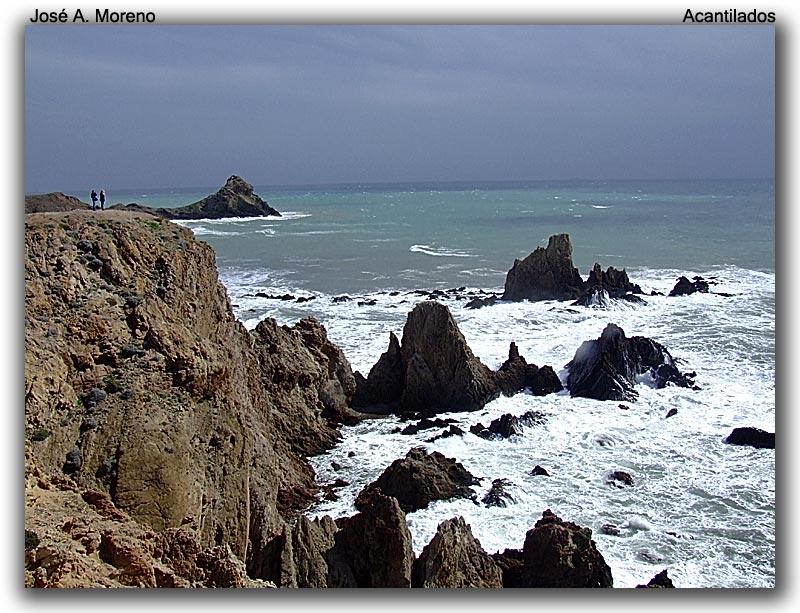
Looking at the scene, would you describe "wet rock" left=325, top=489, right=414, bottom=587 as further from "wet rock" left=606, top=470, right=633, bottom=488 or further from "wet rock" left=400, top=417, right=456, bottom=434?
"wet rock" left=400, top=417, right=456, bottom=434

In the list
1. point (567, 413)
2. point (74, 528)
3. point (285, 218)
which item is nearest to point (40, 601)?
point (74, 528)

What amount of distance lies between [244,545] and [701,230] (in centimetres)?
5985

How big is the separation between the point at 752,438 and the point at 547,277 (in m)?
19.0

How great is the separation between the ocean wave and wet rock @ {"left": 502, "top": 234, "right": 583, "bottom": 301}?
15.4 metres

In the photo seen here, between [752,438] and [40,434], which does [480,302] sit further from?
[40,434]

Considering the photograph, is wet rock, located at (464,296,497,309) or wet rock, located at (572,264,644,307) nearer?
wet rock, located at (464,296,497,309)

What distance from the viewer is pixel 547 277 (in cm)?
3431

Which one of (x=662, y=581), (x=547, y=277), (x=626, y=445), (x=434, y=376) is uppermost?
(x=547, y=277)

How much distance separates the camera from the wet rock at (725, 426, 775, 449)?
51.6 feet

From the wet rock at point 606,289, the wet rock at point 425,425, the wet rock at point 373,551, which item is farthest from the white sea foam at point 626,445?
the wet rock at point 373,551

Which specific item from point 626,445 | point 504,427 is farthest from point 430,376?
point 626,445

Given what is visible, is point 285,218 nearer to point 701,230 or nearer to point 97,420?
point 701,230

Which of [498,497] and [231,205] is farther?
[231,205]

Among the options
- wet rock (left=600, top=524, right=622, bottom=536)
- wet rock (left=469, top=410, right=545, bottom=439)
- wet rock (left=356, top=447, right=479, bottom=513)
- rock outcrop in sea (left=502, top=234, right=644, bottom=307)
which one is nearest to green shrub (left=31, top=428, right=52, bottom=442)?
wet rock (left=356, top=447, right=479, bottom=513)
